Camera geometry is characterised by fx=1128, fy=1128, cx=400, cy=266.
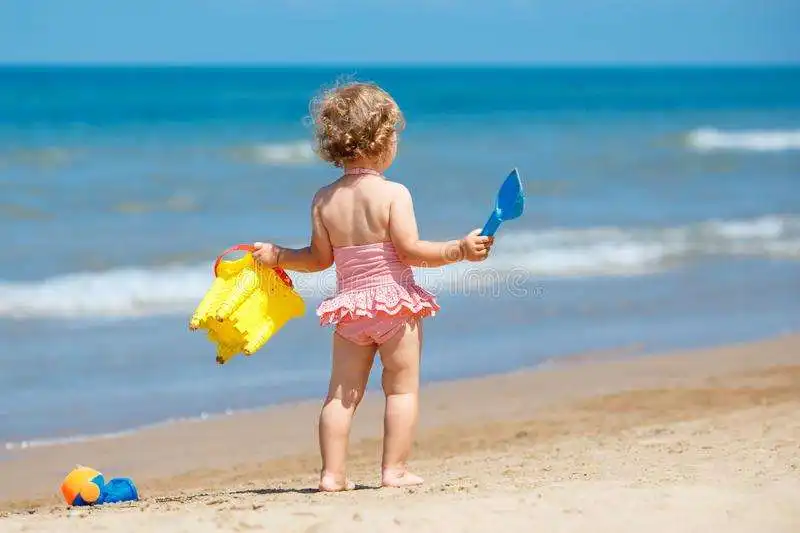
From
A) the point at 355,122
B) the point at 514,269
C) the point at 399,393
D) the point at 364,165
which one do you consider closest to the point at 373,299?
the point at 399,393

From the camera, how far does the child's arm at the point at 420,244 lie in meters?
3.61

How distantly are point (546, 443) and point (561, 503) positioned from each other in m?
1.95

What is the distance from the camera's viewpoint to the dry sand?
3193 millimetres

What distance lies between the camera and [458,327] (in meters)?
7.55

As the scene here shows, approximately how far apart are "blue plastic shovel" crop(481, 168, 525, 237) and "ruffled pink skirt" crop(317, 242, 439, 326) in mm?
308

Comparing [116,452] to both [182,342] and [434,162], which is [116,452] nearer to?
[182,342]

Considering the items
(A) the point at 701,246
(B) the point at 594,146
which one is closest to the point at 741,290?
(A) the point at 701,246

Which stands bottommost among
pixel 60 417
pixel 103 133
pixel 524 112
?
pixel 60 417

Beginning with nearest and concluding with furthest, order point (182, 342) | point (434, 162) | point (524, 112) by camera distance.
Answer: point (182, 342), point (434, 162), point (524, 112)

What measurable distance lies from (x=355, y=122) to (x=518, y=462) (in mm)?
1694

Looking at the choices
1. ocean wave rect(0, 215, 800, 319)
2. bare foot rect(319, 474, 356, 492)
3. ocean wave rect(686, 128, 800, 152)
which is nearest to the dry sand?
bare foot rect(319, 474, 356, 492)

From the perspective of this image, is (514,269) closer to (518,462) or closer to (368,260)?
(518,462)

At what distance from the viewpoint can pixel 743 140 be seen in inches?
1104

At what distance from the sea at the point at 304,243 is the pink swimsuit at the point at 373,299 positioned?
0.64m
